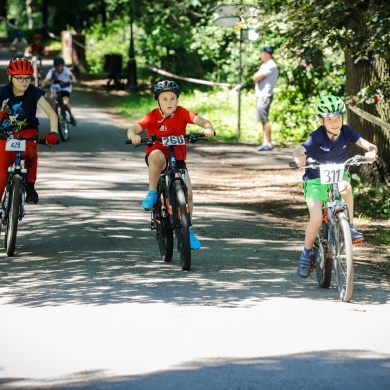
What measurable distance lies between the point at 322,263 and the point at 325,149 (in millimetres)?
957

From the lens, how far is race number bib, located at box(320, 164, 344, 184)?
866cm

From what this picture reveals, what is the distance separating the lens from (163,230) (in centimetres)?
1041

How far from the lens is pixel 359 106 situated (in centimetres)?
1616

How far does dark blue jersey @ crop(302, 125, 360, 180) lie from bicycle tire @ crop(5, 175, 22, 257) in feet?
10.3

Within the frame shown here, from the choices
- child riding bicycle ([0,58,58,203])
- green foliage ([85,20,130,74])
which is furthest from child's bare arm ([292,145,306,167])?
green foliage ([85,20,130,74])

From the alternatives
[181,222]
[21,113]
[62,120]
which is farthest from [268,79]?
[181,222]

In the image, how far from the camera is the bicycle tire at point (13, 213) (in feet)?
35.0

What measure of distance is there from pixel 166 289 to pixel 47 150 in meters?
12.4

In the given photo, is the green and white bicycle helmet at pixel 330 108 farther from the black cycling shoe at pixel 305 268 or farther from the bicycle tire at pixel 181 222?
the bicycle tire at pixel 181 222

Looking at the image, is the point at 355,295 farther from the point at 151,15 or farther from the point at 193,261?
the point at 151,15

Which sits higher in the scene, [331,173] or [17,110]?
[17,110]

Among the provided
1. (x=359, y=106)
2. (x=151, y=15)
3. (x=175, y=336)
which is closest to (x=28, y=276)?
(x=175, y=336)

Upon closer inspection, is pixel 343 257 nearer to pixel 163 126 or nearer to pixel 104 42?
pixel 163 126

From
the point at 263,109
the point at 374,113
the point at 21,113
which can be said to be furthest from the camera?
the point at 263,109
